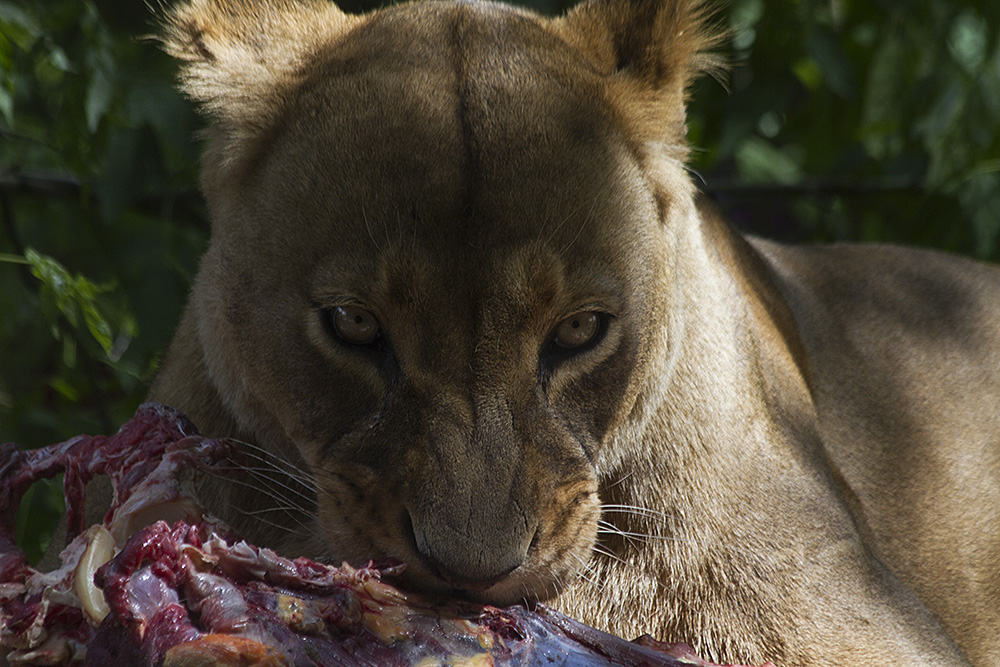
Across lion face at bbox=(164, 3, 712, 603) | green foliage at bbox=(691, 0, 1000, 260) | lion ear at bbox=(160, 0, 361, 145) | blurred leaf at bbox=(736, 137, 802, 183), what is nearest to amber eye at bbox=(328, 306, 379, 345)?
lion face at bbox=(164, 3, 712, 603)

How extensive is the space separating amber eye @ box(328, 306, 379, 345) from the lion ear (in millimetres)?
496

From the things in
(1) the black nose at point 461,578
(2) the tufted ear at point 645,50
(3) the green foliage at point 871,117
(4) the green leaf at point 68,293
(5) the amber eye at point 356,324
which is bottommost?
(1) the black nose at point 461,578

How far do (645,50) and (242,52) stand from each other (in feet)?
2.73

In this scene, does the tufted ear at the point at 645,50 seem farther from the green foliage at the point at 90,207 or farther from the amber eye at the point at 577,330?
the green foliage at the point at 90,207

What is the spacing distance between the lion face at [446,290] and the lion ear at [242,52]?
3cm

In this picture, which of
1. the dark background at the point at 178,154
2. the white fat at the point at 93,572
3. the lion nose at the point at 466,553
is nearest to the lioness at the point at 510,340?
the lion nose at the point at 466,553

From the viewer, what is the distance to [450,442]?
1.80 meters

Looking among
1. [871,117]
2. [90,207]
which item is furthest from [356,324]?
[871,117]

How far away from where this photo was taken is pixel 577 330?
201 cm

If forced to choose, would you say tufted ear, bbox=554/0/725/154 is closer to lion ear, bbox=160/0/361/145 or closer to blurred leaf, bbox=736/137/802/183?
lion ear, bbox=160/0/361/145

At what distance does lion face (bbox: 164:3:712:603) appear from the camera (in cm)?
182

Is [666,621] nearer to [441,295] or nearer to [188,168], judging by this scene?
[441,295]

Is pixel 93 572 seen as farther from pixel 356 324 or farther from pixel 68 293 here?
pixel 68 293

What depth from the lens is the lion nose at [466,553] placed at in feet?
5.57
